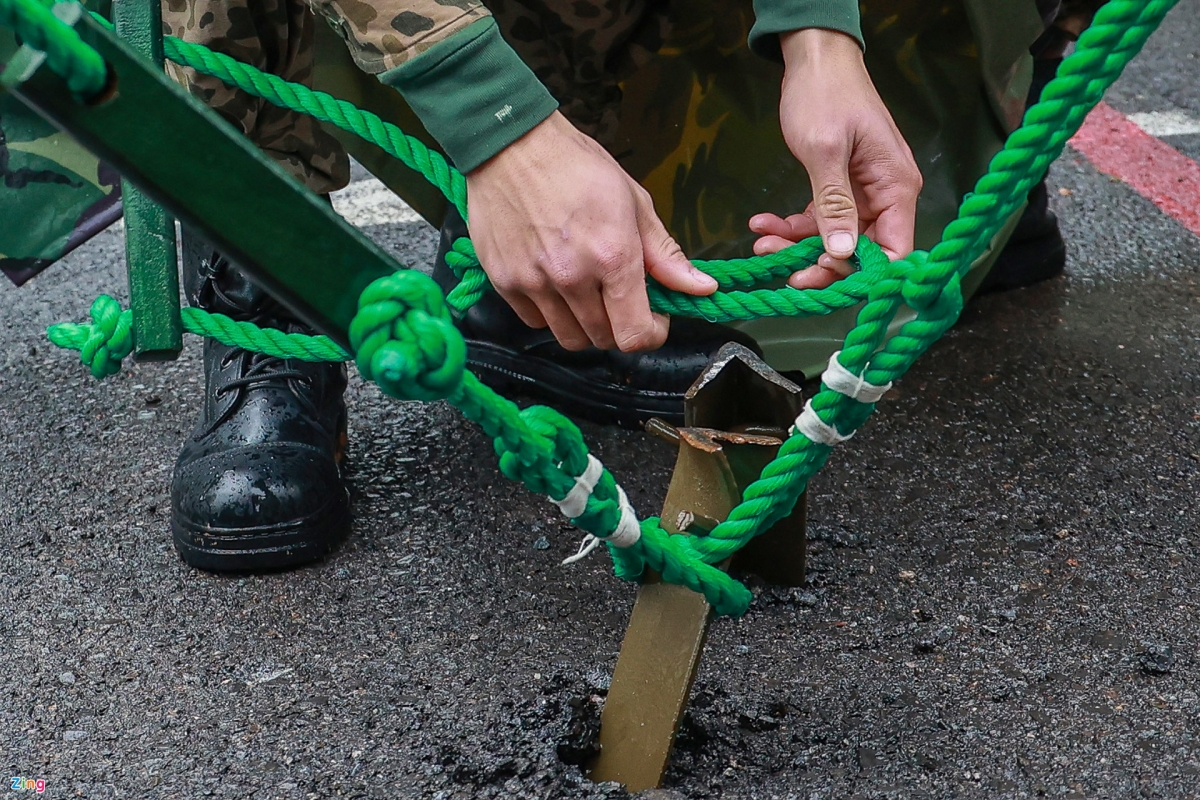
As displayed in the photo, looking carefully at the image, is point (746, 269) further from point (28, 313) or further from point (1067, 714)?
point (28, 313)

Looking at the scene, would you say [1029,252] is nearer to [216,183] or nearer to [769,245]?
[769,245]

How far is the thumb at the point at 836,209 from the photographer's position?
3.00 ft

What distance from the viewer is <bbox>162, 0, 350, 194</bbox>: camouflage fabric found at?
1173mm

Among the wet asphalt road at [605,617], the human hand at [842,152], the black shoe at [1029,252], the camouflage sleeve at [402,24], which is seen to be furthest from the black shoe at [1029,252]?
the camouflage sleeve at [402,24]

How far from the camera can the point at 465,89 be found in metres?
0.84

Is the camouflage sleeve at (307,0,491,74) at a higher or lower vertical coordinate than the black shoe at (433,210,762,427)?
higher

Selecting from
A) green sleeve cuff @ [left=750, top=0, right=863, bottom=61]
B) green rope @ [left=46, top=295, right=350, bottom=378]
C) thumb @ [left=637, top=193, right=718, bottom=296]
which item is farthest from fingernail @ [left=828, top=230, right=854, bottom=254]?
green rope @ [left=46, top=295, right=350, bottom=378]

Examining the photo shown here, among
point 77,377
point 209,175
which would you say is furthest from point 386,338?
point 77,377

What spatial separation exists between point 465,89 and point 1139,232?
4.78ft

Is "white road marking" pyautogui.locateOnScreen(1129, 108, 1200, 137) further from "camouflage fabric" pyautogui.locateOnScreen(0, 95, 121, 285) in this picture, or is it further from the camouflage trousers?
"camouflage fabric" pyautogui.locateOnScreen(0, 95, 121, 285)

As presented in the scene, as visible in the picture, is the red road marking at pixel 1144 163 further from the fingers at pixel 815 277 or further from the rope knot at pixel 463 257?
the rope knot at pixel 463 257

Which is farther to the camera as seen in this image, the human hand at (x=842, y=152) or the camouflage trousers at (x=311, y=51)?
the camouflage trousers at (x=311, y=51)

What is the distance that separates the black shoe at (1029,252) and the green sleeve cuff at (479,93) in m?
1.03

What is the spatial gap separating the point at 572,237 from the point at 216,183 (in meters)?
0.28
